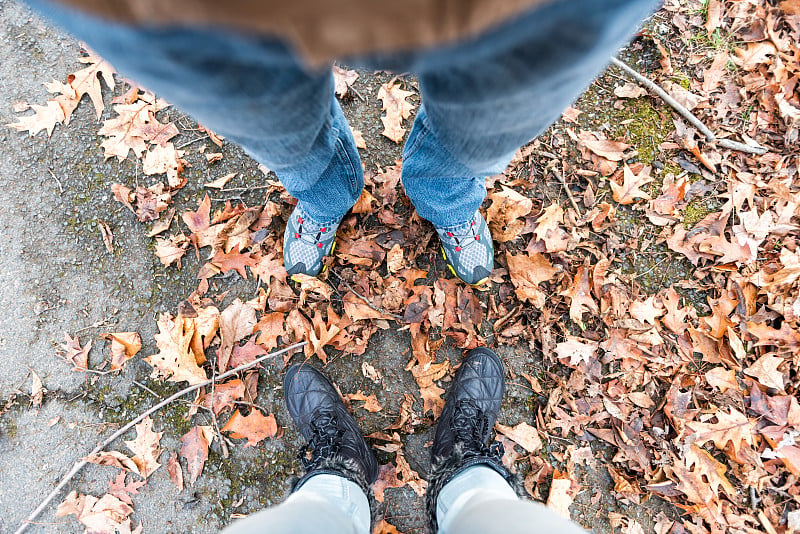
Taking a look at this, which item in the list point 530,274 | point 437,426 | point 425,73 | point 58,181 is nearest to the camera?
point 425,73

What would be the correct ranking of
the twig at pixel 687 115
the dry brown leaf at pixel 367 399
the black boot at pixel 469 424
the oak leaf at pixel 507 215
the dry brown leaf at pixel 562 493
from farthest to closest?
the twig at pixel 687 115, the oak leaf at pixel 507 215, the dry brown leaf at pixel 367 399, the dry brown leaf at pixel 562 493, the black boot at pixel 469 424

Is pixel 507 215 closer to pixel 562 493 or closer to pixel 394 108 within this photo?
pixel 394 108

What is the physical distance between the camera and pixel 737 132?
2.38 m

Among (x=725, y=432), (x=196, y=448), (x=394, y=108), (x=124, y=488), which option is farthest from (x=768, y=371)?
(x=124, y=488)

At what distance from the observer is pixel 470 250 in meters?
2.10

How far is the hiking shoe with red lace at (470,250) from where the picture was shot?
2068 mm

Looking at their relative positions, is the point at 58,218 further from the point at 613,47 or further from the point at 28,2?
the point at 613,47

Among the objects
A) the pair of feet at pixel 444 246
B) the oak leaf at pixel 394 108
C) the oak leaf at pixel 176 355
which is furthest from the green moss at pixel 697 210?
the oak leaf at pixel 176 355

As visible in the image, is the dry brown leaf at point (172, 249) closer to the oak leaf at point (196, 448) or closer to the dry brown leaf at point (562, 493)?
the oak leaf at point (196, 448)

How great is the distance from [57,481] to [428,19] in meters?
2.63

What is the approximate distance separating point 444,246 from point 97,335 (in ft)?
5.96

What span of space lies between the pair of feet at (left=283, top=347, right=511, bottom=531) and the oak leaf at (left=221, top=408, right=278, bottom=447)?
12cm

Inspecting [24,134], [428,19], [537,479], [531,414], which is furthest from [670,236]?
[24,134]

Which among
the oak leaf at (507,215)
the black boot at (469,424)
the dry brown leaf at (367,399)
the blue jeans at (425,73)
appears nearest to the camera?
the blue jeans at (425,73)
